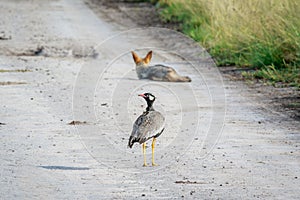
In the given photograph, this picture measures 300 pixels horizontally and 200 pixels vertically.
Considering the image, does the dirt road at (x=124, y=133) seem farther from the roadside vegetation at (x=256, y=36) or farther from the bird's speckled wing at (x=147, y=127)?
the roadside vegetation at (x=256, y=36)

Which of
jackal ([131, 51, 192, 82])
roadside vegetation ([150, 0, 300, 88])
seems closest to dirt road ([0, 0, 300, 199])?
jackal ([131, 51, 192, 82])

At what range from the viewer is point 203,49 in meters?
17.3

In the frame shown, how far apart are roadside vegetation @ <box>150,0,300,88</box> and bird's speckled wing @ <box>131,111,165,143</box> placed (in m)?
5.50

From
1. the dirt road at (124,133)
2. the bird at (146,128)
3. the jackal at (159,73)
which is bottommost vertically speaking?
the jackal at (159,73)

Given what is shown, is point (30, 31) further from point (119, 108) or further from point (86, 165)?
point (86, 165)

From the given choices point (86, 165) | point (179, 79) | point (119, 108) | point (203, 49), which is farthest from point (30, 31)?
point (86, 165)

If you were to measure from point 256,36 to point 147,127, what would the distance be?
8.07m

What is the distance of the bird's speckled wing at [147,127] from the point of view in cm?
765

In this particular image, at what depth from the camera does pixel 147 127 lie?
7711mm

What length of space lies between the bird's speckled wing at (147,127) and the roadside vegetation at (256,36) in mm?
5500

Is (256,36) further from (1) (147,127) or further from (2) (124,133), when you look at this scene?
(1) (147,127)

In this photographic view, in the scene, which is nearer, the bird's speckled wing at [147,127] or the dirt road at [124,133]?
the dirt road at [124,133]

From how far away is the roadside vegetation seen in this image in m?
14.0

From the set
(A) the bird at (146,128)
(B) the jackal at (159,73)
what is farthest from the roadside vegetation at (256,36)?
(A) the bird at (146,128)
